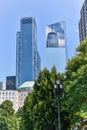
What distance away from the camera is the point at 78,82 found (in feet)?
93.8

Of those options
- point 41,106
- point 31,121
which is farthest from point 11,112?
point 41,106

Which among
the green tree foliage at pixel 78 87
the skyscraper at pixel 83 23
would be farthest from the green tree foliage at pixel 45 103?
the skyscraper at pixel 83 23

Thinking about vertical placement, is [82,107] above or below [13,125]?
above

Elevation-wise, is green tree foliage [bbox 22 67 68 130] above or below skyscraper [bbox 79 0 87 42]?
below

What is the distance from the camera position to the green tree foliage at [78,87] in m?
27.5

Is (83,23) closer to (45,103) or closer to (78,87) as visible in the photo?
(45,103)

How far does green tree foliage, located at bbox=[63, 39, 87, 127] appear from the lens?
90.1ft

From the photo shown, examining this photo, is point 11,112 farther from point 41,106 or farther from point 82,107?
point 82,107

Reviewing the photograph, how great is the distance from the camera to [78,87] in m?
28.0

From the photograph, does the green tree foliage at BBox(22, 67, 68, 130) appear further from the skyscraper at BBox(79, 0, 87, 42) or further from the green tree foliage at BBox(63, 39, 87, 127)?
the skyscraper at BBox(79, 0, 87, 42)

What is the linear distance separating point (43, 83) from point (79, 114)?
12437 millimetres

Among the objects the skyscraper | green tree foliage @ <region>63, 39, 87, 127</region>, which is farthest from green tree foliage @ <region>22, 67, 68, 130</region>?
the skyscraper

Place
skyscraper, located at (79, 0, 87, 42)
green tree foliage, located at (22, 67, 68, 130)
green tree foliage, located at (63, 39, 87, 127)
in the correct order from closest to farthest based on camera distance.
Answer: green tree foliage, located at (63, 39, 87, 127) → green tree foliage, located at (22, 67, 68, 130) → skyscraper, located at (79, 0, 87, 42)

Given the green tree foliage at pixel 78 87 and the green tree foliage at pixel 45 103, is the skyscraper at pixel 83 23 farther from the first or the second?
the green tree foliage at pixel 78 87
